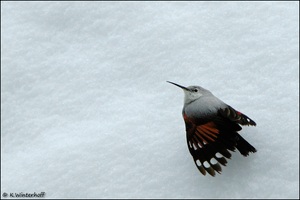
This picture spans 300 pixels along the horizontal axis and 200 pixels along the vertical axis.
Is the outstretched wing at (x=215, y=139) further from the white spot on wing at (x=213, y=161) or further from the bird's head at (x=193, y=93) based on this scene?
the bird's head at (x=193, y=93)

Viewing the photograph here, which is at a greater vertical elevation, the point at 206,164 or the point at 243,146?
the point at 243,146

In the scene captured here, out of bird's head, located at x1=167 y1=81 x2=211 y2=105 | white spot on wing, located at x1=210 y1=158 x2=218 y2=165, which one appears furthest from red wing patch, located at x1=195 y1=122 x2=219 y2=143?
bird's head, located at x1=167 y1=81 x2=211 y2=105

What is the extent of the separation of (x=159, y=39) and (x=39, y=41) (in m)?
0.96

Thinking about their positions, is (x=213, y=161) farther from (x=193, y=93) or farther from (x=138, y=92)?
(x=138, y=92)

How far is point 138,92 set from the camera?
343cm

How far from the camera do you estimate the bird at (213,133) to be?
108 inches

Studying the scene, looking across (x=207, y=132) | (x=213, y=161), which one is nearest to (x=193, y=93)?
(x=207, y=132)

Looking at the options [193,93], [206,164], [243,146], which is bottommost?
[206,164]

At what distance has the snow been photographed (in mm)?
2873

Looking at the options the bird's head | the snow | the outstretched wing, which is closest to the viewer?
the outstretched wing

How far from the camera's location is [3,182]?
3.14 metres

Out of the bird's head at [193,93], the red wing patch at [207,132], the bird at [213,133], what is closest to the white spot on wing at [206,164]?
the bird at [213,133]

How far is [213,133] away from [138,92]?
81 centimetres

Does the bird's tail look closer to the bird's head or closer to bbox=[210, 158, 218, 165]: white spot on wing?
bbox=[210, 158, 218, 165]: white spot on wing
